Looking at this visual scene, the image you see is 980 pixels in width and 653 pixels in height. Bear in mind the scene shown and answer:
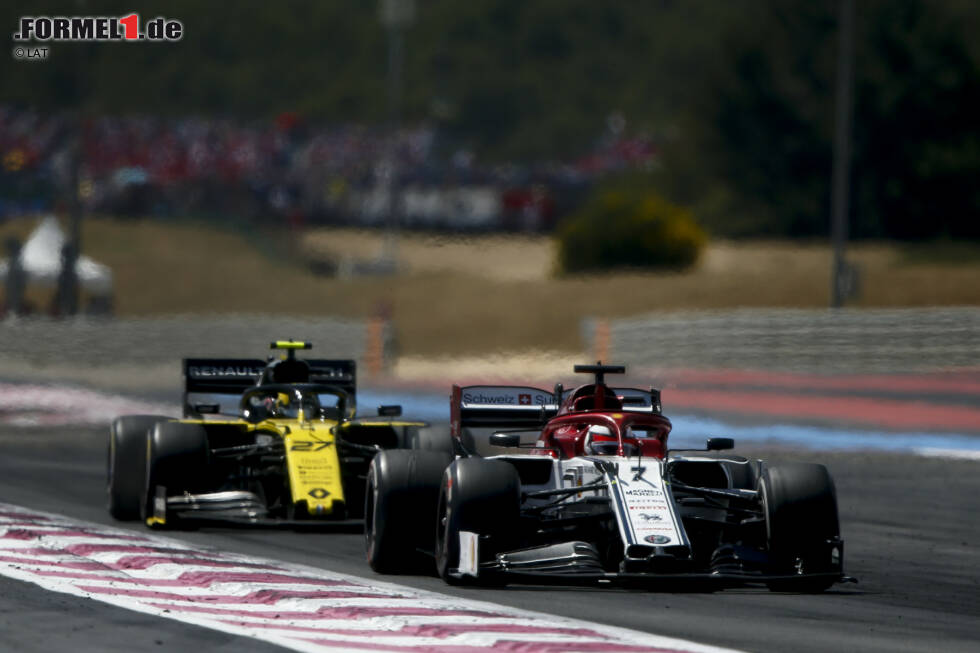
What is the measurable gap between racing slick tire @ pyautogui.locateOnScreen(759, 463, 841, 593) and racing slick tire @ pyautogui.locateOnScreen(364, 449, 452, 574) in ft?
6.51

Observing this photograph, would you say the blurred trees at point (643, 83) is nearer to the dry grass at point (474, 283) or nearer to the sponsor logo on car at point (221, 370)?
the dry grass at point (474, 283)

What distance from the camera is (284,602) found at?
9.42 metres

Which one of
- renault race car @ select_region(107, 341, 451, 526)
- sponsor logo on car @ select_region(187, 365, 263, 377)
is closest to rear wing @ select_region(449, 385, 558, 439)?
renault race car @ select_region(107, 341, 451, 526)

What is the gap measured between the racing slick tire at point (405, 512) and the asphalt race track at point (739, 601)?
190 millimetres

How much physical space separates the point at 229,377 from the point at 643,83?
115 m

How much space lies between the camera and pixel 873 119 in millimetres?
65375

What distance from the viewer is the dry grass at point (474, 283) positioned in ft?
148

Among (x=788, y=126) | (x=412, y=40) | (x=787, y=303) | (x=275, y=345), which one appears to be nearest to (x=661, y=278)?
(x=787, y=303)

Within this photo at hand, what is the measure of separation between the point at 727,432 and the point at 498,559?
1382 cm

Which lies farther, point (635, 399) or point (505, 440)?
point (635, 399)

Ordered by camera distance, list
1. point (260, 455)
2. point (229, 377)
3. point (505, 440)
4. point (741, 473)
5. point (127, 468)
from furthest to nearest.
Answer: point (229, 377) < point (127, 468) < point (260, 455) < point (741, 473) < point (505, 440)

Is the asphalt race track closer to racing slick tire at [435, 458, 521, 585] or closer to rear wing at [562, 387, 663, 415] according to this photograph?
racing slick tire at [435, 458, 521, 585]
